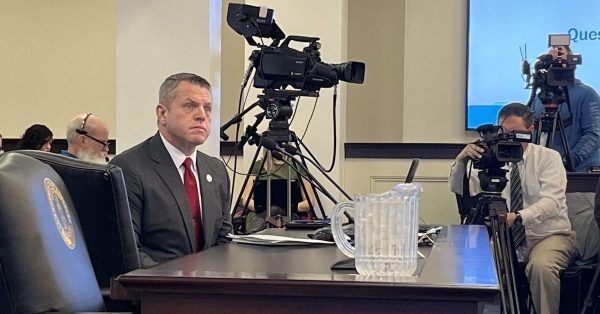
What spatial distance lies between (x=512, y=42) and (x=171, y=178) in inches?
144

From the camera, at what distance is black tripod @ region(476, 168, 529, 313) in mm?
3273

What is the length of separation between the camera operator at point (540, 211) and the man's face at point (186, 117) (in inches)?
65.1

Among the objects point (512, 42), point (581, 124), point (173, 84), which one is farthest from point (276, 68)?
point (512, 42)

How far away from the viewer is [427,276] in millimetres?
1232

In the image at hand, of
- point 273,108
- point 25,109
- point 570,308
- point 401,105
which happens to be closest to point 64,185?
point 273,108

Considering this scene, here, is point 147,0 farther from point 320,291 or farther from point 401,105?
A: point 401,105

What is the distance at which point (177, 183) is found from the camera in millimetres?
2234

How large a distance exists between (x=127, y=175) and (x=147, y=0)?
1.22 m

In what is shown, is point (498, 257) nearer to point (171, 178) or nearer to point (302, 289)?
point (171, 178)

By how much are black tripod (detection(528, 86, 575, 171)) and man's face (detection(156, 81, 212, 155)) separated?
2.63 m

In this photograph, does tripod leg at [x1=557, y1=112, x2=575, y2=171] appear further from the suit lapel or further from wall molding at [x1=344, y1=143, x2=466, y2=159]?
the suit lapel

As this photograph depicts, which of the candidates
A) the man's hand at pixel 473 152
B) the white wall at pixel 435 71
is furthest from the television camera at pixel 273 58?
the white wall at pixel 435 71

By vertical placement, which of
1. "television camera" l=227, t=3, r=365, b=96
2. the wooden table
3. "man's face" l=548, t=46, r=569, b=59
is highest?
"man's face" l=548, t=46, r=569, b=59

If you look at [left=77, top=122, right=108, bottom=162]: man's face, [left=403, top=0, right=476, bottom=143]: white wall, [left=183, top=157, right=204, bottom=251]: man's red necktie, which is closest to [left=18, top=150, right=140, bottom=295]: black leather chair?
[left=183, top=157, right=204, bottom=251]: man's red necktie
